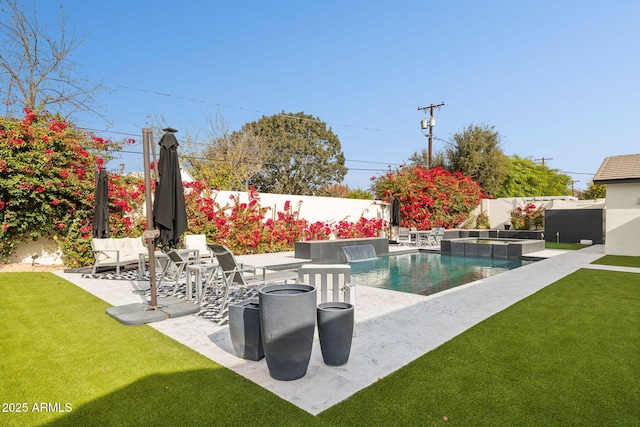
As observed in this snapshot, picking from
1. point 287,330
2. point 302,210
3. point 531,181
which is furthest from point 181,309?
point 531,181

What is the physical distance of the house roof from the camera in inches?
472

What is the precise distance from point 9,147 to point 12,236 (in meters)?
2.21

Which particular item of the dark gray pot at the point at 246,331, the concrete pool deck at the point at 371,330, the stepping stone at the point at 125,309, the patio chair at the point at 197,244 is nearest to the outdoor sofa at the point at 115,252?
the concrete pool deck at the point at 371,330

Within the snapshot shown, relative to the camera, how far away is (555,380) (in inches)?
115

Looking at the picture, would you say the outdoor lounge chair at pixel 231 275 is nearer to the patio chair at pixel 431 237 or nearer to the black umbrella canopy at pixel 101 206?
the black umbrella canopy at pixel 101 206

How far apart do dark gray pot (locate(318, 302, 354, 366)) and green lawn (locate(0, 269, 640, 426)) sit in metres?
0.46

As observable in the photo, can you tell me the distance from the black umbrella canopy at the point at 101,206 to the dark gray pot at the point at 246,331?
6.67 metres

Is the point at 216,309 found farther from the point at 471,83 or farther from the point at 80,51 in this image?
the point at 471,83

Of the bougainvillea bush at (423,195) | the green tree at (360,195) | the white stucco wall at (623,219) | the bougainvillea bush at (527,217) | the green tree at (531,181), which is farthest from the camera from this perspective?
the green tree at (531,181)

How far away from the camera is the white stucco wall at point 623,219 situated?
1216cm

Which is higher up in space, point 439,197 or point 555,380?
point 439,197

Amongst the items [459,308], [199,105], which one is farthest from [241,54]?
[459,308]

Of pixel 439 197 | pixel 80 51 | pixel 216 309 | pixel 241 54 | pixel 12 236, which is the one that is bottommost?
pixel 216 309

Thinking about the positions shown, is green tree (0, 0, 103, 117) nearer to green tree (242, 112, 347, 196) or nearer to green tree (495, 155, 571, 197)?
green tree (242, 112, 347, 196)
